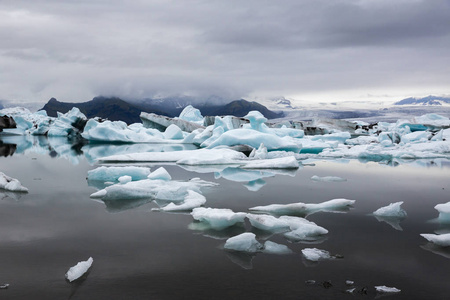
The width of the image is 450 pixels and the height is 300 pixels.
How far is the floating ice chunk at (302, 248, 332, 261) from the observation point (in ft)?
10.9

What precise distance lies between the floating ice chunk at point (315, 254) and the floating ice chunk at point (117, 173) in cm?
454

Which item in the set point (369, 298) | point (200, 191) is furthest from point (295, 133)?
point (369, 298)

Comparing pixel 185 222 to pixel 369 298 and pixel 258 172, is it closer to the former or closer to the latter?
pixel 369 298

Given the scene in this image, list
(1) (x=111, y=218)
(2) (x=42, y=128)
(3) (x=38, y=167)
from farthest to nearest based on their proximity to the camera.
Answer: (2) (x=42, y=128)
(3) (x=38, y=167)
(1) (x=111, y=218)

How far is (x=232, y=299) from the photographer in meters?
2.62

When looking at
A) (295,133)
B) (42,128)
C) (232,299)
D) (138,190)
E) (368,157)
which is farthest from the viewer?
(42,128)

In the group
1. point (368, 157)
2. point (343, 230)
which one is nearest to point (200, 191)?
Result: point (343, 230)

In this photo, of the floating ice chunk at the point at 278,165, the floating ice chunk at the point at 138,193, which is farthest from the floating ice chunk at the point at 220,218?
the floating ice chunk at the point at 278,165

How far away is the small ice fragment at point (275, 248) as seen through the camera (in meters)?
3.48

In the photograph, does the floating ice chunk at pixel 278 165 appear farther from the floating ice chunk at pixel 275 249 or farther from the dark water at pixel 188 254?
the floating ice chunk at pixel 275 249

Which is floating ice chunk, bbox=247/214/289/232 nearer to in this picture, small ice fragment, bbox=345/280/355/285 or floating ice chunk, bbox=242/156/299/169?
small ice fragment, bbox=345/280/355/285

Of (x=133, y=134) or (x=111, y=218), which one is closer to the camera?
(x=111, y=218)

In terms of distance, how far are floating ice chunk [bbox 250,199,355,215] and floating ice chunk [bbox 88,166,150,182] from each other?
3.02m

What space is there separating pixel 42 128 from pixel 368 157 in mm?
26587
